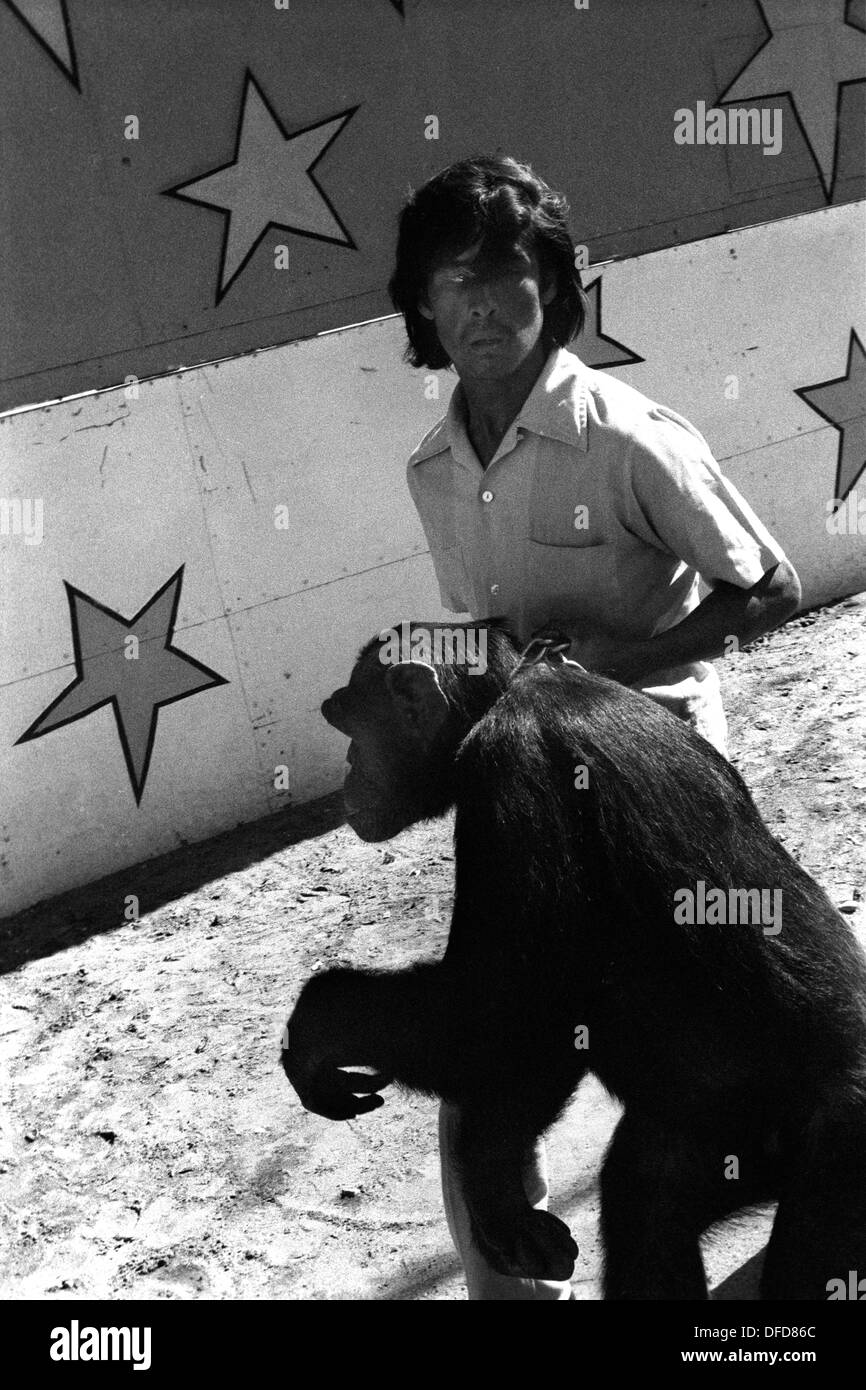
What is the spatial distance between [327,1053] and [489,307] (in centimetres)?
154

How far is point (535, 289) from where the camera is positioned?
3049mm

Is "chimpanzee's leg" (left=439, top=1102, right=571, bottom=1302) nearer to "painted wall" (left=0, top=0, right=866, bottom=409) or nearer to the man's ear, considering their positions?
the man's ear

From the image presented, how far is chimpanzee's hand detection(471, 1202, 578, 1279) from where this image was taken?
276cm

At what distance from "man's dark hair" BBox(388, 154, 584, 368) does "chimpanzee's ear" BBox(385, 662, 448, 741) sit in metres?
0.78

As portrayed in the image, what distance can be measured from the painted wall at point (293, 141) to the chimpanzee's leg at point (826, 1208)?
4007mm

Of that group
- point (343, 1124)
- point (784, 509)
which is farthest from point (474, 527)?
point (784, 509)

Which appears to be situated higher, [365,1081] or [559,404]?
[559,404]

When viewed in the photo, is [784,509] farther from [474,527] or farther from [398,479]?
[474,527]

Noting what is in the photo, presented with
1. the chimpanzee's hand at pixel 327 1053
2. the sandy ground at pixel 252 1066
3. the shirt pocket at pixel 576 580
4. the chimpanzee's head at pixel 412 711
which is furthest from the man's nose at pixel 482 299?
the sandy ground at pixel 252 1066

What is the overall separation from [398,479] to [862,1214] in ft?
13.4

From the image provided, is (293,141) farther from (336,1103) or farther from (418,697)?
(336,1103)

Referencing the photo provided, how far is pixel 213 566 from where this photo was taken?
581cm

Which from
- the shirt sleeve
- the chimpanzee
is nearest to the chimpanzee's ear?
the chimpanzee

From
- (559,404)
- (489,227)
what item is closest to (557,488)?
(559,404)
